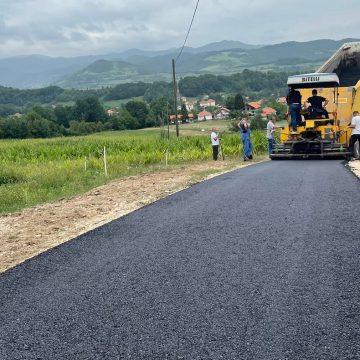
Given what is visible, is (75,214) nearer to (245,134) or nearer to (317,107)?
(245,134)

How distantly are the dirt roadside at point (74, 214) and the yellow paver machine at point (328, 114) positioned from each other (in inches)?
206

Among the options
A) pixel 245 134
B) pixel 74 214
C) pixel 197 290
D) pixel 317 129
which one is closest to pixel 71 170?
pixel 245 134

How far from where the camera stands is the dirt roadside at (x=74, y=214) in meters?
7.02

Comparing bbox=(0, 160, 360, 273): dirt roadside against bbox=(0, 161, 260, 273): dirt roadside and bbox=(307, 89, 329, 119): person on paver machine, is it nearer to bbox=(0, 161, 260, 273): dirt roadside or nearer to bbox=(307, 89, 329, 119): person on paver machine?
bbox=(0, 161, 260, 273): dirt roadside

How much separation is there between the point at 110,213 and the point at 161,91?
140 meters

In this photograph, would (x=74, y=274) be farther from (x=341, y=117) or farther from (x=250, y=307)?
(x=341, y=117)

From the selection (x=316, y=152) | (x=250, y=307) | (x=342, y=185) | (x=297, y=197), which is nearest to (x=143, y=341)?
(x=250, y=307)

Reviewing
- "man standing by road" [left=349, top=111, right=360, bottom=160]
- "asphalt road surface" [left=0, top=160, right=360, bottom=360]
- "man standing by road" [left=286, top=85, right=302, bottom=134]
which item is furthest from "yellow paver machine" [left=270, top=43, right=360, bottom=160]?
"asphalt road surface" [left=0, top=160, right=360, bottom=360]

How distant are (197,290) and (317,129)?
45.3 feet

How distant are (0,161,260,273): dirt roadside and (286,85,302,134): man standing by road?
566 centimetres

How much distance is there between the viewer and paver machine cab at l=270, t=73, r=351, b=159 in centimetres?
1708

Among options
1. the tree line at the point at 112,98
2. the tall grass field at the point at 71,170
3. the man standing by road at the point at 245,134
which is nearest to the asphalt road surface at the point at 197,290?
the tall grass field at the point at 71,170

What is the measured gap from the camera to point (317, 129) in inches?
680

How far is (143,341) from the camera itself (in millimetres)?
3650
